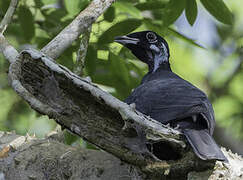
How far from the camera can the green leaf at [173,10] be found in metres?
4.11

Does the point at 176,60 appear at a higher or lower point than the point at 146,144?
lower

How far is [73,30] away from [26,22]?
166 cm

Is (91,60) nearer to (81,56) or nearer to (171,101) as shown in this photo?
(81,56)

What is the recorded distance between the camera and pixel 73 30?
11.4ft

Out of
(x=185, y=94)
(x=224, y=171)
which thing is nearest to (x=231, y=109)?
(x=185, y=94)

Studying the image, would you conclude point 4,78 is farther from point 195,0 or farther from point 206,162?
point 206,162

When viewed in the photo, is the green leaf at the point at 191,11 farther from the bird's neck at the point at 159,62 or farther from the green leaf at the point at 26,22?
the green leaf at the point at 26,22

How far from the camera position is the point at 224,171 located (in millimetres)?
2854

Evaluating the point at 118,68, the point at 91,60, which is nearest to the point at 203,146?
the point at 118,68

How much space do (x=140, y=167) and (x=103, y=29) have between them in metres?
2.21

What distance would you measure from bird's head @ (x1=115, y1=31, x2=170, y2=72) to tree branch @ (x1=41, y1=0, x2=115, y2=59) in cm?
118

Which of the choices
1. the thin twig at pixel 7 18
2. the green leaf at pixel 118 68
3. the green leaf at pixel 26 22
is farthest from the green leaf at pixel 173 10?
the green leaf at pixel 26 22

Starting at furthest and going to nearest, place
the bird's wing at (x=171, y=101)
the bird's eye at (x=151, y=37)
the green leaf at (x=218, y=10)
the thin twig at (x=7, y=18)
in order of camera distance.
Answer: the bird's eye at (x=151, y=37) → the green leaf at (x=218, y=10) → the thin twig at (x=7, y=18) → the bird's wing at (x=171, y=101)

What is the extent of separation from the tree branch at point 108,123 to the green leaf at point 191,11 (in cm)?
156
